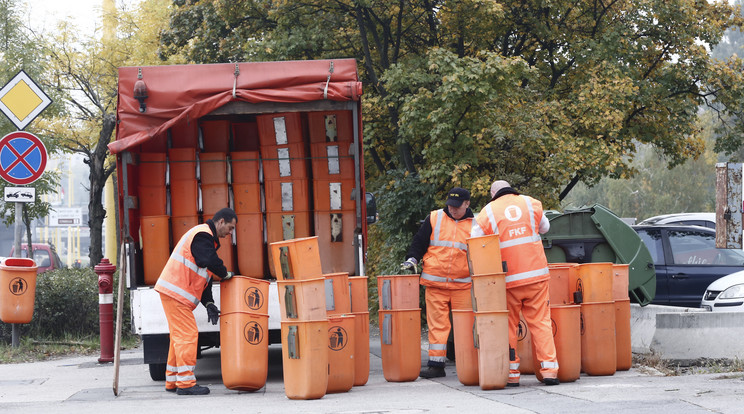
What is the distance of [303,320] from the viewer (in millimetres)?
7484

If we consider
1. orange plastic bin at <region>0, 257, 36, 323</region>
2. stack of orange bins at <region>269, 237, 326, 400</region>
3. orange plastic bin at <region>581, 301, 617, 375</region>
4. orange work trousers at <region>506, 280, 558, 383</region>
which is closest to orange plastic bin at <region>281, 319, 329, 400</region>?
stack of orange bins at <region>269, 237, 326, 400</region>

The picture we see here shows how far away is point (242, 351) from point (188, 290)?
0.71m

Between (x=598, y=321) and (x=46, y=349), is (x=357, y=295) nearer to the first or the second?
(x=598, y=321)

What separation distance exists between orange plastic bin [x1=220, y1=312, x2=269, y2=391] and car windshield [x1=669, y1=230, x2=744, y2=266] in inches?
291

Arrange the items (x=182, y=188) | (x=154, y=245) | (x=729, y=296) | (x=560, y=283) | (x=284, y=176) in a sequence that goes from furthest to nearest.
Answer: (x=729, y=296) < (x=284, y=176) < (x=182, y=188) < (x=154, y=245) < (x=560, y=283)

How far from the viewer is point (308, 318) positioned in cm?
750

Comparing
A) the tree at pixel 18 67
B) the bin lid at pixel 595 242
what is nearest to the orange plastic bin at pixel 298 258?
the bin lid at pixel 595 242

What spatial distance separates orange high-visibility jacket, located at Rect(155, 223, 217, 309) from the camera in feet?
25.8

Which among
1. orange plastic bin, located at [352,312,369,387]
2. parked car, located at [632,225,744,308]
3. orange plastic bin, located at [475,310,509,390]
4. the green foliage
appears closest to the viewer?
orange plastic bin, located at [475,310,509,390]

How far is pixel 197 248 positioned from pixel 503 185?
279 centimetres

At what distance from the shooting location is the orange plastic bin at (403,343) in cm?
850

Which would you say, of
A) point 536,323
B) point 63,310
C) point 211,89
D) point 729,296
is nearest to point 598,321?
point 536,323

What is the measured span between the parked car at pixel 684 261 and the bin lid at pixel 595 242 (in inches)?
95.2

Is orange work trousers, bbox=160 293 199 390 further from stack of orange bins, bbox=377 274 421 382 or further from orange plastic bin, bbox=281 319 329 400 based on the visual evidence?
stack of orange bins, bbox=377 274 421 382
